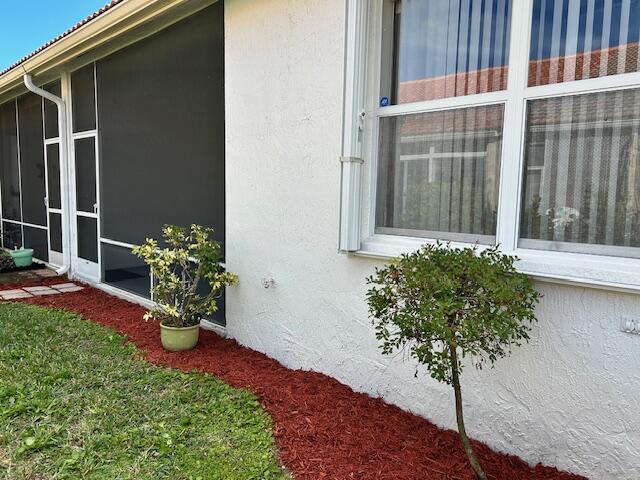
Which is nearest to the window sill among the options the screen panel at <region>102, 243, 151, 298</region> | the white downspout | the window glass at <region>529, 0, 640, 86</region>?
the window glass at <region>529, 0, 640, 86</region>

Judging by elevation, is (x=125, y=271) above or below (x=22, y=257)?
above

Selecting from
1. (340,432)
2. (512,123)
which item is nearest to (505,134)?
(512,123)

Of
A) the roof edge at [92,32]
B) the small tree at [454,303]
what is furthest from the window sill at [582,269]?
the roof edge at [92,32]

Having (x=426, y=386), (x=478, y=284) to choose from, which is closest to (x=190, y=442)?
(x=426, y=386)

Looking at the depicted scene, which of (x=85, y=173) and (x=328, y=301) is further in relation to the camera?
(x=85, y=173)

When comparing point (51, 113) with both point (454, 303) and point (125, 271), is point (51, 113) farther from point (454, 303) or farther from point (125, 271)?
point (454, 303)

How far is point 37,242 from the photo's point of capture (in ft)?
29.2

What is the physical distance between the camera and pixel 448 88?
2.98 meters

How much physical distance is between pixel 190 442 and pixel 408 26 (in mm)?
2967

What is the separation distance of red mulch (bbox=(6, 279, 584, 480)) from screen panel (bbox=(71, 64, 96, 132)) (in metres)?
4.19

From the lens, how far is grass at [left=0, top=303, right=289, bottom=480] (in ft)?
8.27

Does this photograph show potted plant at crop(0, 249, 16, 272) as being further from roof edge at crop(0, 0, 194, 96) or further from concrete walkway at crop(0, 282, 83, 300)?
roof edge at crop(0, 0, 194, 96)

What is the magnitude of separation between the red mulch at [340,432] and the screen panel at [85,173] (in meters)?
3.66

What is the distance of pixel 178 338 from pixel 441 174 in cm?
271
